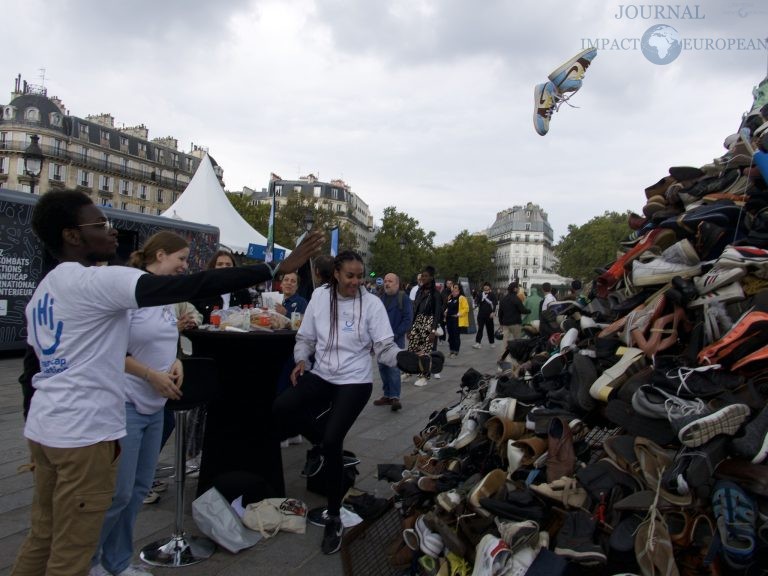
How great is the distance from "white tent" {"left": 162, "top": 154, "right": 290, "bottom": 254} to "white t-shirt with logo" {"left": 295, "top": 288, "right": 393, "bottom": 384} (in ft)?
40.2

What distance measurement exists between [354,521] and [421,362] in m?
1.23

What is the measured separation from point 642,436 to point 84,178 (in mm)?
71817

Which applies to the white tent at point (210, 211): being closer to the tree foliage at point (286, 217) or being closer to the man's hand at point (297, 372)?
the man's hand at point (297, 372)

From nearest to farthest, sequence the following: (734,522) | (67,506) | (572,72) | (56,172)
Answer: (67,506) → (734,522) → (572,72) → (56,172)

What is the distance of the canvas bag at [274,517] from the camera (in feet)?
11.9

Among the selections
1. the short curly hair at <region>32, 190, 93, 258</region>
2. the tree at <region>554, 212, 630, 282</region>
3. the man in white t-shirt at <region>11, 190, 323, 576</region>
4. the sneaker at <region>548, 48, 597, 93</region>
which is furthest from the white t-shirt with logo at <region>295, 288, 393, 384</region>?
the tree at <region>554, 212, 630, 282</region>

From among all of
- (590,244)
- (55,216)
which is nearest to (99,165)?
(590,244)

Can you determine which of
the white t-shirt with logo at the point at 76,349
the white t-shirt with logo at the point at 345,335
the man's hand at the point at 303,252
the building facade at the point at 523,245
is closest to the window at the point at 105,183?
the white t-shirt with logo at the point at 345,335

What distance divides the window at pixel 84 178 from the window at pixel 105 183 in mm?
1450

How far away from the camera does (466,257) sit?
10406cm

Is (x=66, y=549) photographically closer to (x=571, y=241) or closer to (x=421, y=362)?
(x=421, y=362)

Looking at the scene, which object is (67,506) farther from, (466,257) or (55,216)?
(466,257)

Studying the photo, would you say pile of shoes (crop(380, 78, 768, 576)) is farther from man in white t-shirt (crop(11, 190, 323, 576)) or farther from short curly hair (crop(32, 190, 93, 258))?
short curly hair (crop(32, 190, 93, 258))

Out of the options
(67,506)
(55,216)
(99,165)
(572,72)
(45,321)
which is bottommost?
(67,506)
